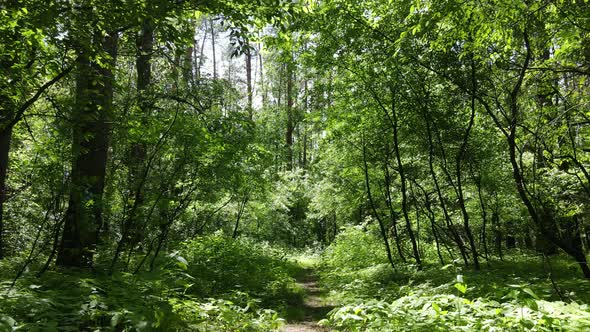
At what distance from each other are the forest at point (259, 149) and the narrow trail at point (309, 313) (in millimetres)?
72

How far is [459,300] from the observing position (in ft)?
13.3

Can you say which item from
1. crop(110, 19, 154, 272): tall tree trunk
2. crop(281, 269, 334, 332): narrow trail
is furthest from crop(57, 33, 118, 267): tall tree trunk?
crop(281, 269, 334, 332): narrow trail

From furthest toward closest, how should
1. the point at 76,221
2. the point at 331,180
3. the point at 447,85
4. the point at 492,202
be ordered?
the point at 331,180, the point at 492,202, the point at 447,85, the point at 76,221

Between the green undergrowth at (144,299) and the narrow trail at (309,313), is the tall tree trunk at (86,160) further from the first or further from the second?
the narrow trail at (309,313)

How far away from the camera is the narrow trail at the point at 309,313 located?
6.08 metres

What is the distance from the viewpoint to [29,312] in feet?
10.3

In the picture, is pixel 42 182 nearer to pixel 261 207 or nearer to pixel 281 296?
pixel 281 296

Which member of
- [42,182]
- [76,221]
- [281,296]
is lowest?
[281,296]

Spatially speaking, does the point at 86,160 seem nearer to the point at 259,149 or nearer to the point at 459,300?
the point at 259,149

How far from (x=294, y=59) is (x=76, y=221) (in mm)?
7501

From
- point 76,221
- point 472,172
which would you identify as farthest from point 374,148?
point 76,221

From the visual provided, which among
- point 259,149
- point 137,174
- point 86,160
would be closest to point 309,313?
point 259,149

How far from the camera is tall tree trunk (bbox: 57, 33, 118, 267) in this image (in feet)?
15.8

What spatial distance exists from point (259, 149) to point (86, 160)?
11.4ft
